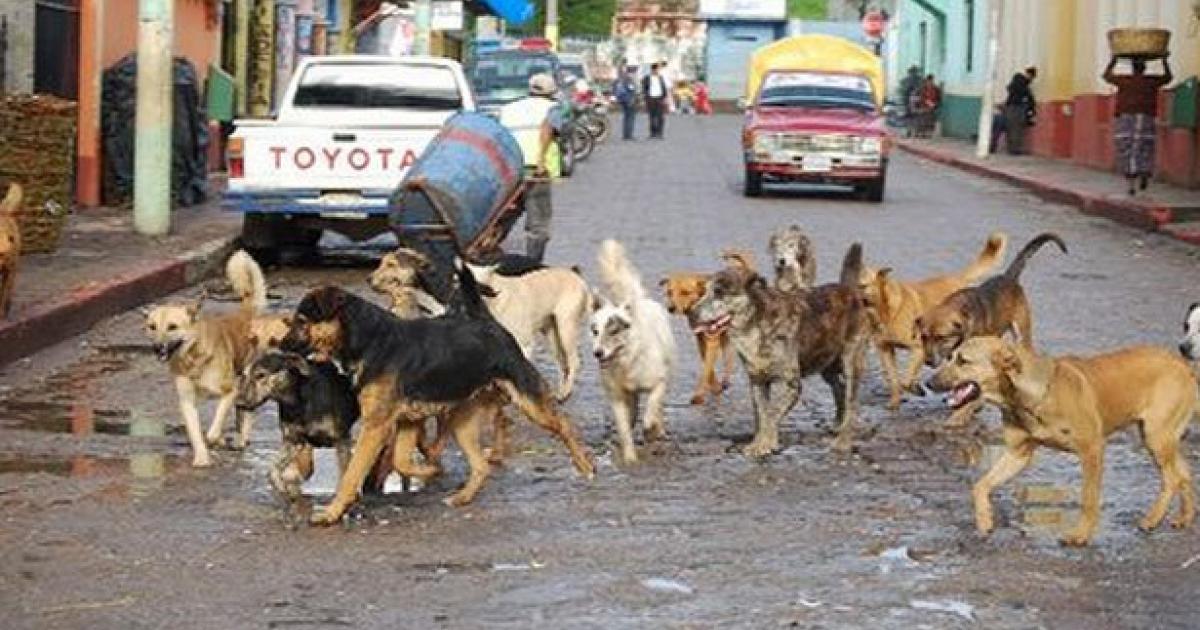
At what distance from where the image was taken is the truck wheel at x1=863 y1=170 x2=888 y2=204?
32.5 metres

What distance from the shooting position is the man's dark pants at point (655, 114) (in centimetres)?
5721

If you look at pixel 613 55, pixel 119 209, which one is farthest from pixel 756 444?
pixel 613 55

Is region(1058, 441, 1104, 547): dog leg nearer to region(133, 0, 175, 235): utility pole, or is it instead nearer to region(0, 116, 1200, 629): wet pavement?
region(0, 116, 1200, 629): wet pavement

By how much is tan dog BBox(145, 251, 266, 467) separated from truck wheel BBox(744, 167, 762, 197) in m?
21.9

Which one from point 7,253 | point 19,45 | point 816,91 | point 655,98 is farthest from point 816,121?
point 655,98

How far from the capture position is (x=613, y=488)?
388 inches

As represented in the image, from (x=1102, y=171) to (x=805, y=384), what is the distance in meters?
28.4

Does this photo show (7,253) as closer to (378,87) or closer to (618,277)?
(618,277)

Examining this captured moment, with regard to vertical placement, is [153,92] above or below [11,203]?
above

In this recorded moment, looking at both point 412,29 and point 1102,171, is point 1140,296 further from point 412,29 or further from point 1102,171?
point 412,29

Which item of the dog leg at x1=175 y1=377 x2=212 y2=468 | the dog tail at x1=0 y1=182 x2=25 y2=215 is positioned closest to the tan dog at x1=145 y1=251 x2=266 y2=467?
the dog leg at x1=175 y1=377 x2=212 y2=468

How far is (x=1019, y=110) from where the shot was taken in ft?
161

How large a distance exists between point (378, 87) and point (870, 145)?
1195 cm

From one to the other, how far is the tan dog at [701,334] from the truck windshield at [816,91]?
2065 cm
